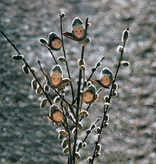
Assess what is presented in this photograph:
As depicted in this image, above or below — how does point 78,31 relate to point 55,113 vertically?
above

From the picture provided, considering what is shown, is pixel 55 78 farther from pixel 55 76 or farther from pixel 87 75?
pixel 87 75

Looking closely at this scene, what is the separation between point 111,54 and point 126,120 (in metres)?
0.67

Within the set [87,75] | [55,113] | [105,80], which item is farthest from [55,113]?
[87,75]

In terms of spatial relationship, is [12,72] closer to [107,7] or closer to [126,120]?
[126,120]

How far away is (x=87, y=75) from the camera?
4.61 feet

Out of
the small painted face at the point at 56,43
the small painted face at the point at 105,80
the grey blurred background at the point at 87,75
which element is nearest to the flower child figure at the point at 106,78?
the small painted face at the point at 105,80

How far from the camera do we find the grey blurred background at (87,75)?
0.89 m

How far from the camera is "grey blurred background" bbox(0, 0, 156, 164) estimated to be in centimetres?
89

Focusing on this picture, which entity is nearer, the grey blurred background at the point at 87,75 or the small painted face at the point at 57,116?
the small painted face at the point at 57,116

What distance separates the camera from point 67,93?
1.26 m

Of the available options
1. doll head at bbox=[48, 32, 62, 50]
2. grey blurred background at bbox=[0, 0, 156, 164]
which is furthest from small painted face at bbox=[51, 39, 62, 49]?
grey blurred background at bbox=[0, 0, 156, 164]

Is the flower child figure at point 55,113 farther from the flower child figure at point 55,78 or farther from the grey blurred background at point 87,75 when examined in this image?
the grey blurred background at point 87,75

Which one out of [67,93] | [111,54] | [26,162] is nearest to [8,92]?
[67,93]

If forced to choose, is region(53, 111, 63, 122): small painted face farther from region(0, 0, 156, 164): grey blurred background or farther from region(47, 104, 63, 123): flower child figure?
region(0, 0, 156, 164): grey blurred background
